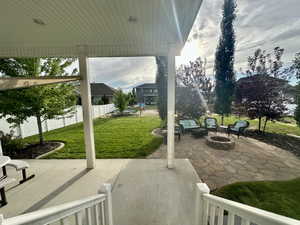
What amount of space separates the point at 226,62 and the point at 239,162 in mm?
6743

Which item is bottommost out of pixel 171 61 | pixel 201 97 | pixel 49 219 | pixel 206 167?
pixel 206 167

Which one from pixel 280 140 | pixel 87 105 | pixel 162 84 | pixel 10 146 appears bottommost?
pixel 280 140

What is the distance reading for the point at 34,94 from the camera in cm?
472

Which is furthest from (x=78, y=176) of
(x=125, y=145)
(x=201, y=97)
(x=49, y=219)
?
(x=201, y=97)

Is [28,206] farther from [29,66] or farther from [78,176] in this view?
[29,66]

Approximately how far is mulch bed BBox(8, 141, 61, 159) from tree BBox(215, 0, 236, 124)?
9077mm

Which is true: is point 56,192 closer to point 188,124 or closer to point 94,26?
point 94,26

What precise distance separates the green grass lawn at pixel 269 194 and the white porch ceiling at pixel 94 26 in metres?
3.31

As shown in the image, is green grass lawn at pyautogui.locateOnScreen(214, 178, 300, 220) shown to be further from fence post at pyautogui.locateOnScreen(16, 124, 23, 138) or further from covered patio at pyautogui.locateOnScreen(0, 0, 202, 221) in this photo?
fence post at pyautogui.locateOnScreen(16, 124, 23, 138)

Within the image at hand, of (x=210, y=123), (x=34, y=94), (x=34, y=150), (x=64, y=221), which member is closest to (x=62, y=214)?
(x=64, y=221)

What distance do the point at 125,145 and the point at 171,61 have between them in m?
3.58

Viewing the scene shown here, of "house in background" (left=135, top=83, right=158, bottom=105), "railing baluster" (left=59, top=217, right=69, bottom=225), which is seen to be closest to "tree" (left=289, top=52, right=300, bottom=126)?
"railing baluster" (left=59, top=217, right=69, bottom=225)

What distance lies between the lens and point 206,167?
150 inches

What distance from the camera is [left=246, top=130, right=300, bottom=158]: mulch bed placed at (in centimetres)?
529
